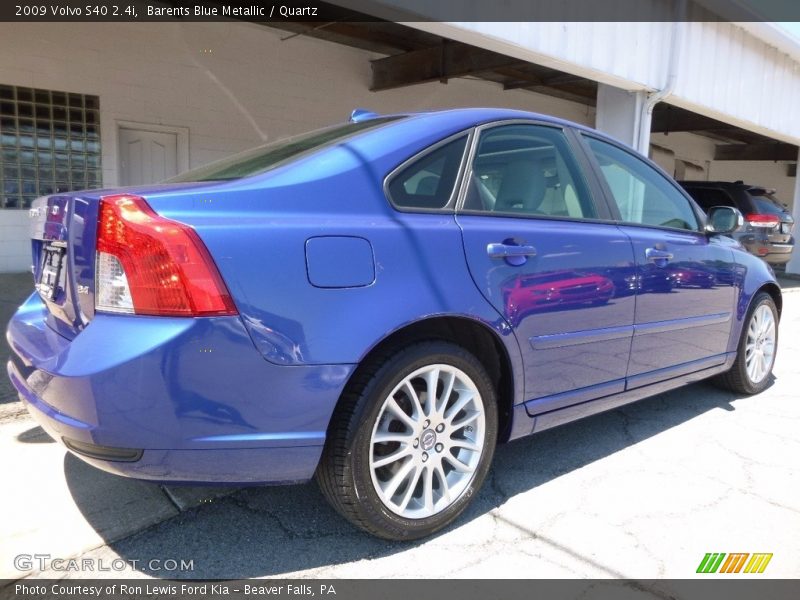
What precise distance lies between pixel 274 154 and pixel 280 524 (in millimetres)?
1474

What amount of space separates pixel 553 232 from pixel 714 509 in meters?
1.37

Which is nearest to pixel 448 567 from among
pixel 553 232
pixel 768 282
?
pixel 553 232

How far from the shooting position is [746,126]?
10.0m

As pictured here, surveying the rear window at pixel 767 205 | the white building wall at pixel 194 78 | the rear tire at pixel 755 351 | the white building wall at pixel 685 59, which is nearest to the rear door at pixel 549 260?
the rear tire at pixel 755 351

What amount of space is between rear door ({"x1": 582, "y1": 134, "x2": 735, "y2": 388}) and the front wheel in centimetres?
108

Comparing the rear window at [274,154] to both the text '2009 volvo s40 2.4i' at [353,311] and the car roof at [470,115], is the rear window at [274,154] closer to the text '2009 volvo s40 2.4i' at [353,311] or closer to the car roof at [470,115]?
the text '2009 volvo s40 2.4i' at [353,311]

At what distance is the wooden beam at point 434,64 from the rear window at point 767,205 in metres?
4.73

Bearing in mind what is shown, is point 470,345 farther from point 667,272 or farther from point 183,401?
point 667,272

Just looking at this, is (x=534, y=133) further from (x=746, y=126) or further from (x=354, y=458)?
(x=746, y=126)

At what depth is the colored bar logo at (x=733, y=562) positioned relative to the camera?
86.0 inches

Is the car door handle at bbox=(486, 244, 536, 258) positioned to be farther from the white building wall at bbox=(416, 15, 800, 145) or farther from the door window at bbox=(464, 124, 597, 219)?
the white building wall at bbox=(416, 15, 800, 145)

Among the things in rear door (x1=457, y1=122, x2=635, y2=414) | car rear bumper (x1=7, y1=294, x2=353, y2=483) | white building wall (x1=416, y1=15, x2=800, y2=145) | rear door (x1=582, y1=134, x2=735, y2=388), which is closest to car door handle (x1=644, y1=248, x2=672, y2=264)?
rear door (x1=582, y1=134, x2=735, y2=388)

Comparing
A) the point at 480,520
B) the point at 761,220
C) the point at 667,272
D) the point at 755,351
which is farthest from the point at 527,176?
the point at 761,220

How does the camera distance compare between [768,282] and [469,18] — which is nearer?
[768,282]
